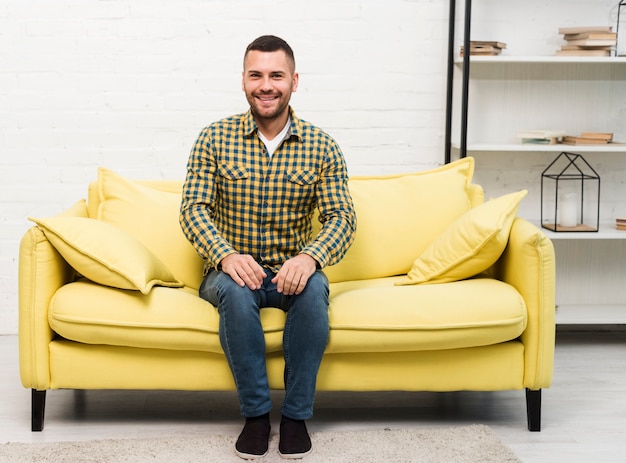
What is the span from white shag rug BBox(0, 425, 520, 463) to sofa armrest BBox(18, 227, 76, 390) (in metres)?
0.22

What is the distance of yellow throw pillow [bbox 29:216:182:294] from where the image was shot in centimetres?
250

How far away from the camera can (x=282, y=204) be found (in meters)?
2.70

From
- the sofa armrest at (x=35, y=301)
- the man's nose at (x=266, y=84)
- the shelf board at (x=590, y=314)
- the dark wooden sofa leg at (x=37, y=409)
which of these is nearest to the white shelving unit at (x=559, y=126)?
the shelf board at (x=590, y=314)

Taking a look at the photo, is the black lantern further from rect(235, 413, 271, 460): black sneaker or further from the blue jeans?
rect(235, 413, 271, 460): black sneaker

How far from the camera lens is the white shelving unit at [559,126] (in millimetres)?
3742

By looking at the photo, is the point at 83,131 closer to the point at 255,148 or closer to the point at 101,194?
the point at 101,194

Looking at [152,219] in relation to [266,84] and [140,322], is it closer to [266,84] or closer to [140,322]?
[140,322]

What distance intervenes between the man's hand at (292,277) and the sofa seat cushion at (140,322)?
4.2 inches

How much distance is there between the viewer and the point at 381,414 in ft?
9.17

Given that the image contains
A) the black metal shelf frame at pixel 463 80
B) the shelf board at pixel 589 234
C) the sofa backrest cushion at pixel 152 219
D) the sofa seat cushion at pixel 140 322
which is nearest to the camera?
the sofa seat cushion at pixel 140 322

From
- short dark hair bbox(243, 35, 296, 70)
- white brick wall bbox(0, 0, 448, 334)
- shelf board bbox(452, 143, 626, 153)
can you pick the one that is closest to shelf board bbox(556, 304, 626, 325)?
shelf board bbox(452, 143, 626, 153)

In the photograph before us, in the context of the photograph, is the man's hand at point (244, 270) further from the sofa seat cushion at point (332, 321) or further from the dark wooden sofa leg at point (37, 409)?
the dark wooden sofa leg at point (37, 409)

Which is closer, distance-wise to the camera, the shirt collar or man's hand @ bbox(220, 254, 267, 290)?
man's hand @ bbox(220, 254, 267, 290)

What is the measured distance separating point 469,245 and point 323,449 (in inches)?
31.0
